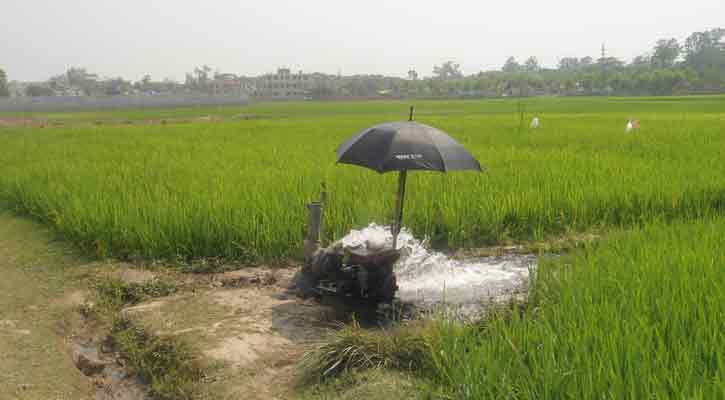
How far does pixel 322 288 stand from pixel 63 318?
157cm

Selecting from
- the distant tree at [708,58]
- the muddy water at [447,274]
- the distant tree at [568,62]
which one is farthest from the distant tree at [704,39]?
the muddy water at [447,274]

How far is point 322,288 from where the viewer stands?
3.54 meters

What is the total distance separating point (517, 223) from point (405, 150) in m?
2.32

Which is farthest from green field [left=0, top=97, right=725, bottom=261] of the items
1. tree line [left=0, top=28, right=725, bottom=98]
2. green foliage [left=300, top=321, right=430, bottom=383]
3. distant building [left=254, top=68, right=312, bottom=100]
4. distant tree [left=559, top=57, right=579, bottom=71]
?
distant tree [left=559, top=57, right=579, bottom=71]

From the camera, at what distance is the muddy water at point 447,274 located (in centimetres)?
356

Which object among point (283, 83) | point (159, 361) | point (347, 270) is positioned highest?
point (283, 83)

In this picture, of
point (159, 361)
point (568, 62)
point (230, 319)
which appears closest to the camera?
point (159, 361)

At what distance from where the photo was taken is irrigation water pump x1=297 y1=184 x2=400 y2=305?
10.9 ft

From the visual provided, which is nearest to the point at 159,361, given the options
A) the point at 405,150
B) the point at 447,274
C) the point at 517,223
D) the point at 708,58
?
the point at 405,150

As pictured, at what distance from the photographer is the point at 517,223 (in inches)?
201

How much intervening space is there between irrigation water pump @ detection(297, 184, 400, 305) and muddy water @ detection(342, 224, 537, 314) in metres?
0.11

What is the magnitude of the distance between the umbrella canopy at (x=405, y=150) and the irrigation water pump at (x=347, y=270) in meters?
0.50

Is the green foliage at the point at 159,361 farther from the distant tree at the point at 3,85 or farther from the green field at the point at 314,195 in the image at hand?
the distant tree at the point at 3,85

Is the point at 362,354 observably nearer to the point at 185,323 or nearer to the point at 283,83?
the point at 185,323
